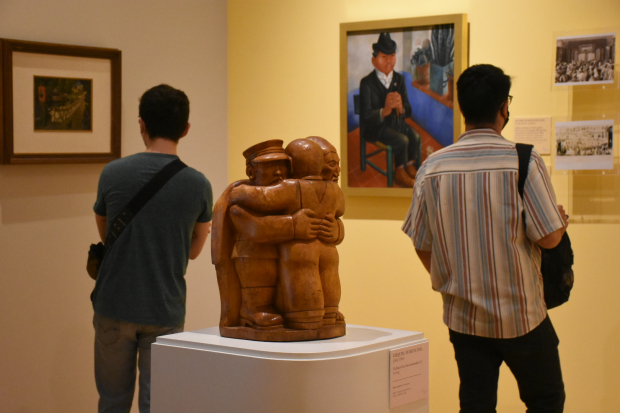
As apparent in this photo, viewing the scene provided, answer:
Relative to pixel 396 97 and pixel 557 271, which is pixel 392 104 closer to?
pixel 396 97

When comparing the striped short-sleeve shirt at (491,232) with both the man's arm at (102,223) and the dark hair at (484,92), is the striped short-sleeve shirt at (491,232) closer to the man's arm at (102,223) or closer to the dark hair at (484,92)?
the dark hair at (484,92)

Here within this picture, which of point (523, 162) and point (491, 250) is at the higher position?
point (523, 162)

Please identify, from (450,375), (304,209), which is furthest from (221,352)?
(450,375)

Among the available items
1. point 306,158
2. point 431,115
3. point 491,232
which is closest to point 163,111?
point 306,158

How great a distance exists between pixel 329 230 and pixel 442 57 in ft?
5.79

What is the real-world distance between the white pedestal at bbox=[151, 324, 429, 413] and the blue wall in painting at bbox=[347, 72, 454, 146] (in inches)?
65.8

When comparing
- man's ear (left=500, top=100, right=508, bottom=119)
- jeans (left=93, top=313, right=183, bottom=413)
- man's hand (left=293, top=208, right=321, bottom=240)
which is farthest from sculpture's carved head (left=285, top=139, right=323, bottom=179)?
jeans (left=93, top=313, right=183, bottom=413)

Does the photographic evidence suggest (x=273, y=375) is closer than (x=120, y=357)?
Yes

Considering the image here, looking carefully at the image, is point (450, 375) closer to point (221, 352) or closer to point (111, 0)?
point (221, 352)

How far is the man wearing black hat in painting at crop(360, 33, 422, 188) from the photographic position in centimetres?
368

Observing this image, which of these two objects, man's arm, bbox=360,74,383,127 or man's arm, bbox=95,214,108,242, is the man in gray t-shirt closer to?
man's arm, bbox=95,214,108,242

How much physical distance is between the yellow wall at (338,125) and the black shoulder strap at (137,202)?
59.9 inches

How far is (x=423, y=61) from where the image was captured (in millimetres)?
3613

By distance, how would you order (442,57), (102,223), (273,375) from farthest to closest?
1. (442,57)
2. (102,223)
3. (273,375)
